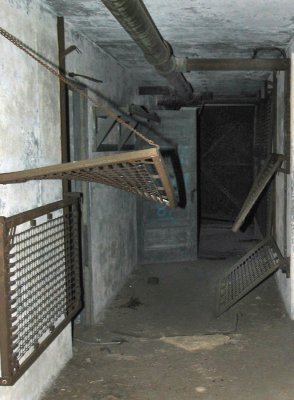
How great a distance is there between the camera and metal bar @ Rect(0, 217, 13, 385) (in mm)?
2957

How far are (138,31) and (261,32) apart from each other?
2118mm

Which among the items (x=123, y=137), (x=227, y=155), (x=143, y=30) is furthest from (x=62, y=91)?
(x=227, y=155)

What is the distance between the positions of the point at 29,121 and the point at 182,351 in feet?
8.87

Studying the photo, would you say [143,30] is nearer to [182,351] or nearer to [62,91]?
[62,91]

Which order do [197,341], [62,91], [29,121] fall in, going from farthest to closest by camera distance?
[197,341] < [62,91] < [29,121]

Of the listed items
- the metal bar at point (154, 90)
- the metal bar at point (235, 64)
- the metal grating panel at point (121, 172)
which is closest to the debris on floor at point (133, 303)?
the metal bar at point (235, 64)

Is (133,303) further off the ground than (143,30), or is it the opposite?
(143,30)

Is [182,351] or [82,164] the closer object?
[82,164]

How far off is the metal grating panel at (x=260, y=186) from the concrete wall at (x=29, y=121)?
2.54m

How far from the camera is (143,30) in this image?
3471 millimetres

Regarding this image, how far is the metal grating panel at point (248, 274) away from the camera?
5918 mm

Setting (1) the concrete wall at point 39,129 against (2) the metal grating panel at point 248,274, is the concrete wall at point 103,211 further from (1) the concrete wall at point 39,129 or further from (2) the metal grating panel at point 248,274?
(2) the metal grating panel at point 248,274

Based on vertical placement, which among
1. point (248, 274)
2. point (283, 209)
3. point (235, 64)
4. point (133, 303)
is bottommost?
point (133, 303)

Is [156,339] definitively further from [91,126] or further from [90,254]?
[91,126]
